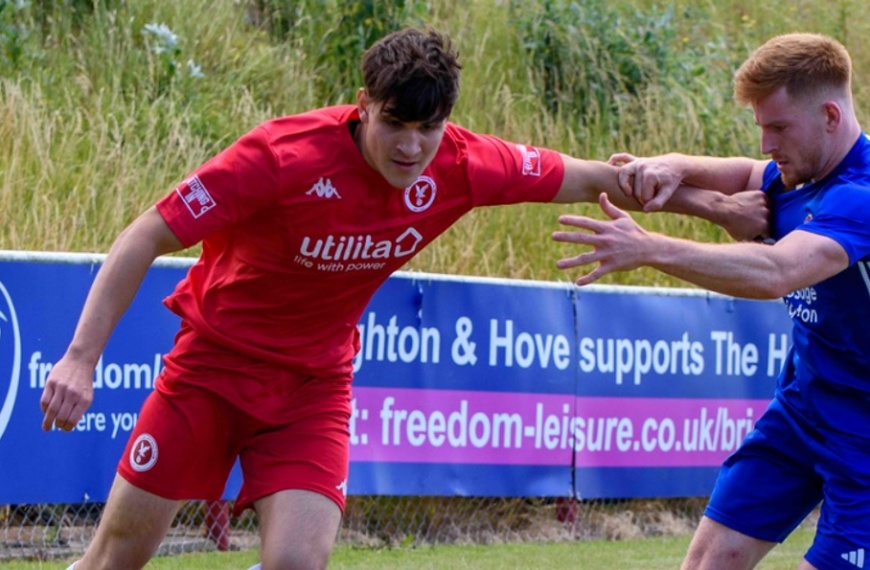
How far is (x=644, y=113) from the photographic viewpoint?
45.3 ft

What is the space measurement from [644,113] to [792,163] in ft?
31.1

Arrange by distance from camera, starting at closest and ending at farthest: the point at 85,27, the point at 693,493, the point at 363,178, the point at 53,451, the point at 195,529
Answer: the point at 363,178
the point at 53,451
the point at 195,529
the point at 693,493
the point at 85,27

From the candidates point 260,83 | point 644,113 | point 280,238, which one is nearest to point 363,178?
point 280,238

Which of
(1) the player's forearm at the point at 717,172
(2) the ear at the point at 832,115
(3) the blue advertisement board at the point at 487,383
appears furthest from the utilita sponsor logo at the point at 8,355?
(2) the ear at the point at 832,115

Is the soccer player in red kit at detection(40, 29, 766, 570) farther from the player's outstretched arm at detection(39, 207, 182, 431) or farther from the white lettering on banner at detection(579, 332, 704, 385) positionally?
the white lettering on banner at detection(579, 332, 704, 385)

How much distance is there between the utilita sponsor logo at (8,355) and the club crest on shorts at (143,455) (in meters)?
2.58

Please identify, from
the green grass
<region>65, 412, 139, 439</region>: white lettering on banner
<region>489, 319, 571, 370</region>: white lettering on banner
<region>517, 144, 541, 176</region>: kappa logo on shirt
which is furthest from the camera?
<region>489, 319, 571, 370</region>: white lettering on banner

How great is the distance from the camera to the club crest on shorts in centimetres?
455

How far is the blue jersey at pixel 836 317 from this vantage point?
423 cm

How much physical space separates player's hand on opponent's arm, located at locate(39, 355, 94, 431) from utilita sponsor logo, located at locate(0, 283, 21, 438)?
2.77 meters

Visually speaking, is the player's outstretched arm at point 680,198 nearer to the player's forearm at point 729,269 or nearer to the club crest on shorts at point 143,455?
the player's forearm at point 729,269

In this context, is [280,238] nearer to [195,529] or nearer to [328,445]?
[328,445]

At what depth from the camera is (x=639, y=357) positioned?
898 cm

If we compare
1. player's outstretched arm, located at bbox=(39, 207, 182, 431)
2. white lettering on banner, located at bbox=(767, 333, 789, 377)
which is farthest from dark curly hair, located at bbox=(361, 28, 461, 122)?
white lettering on banner, located at bbox=(767, 333, 789, 377)
